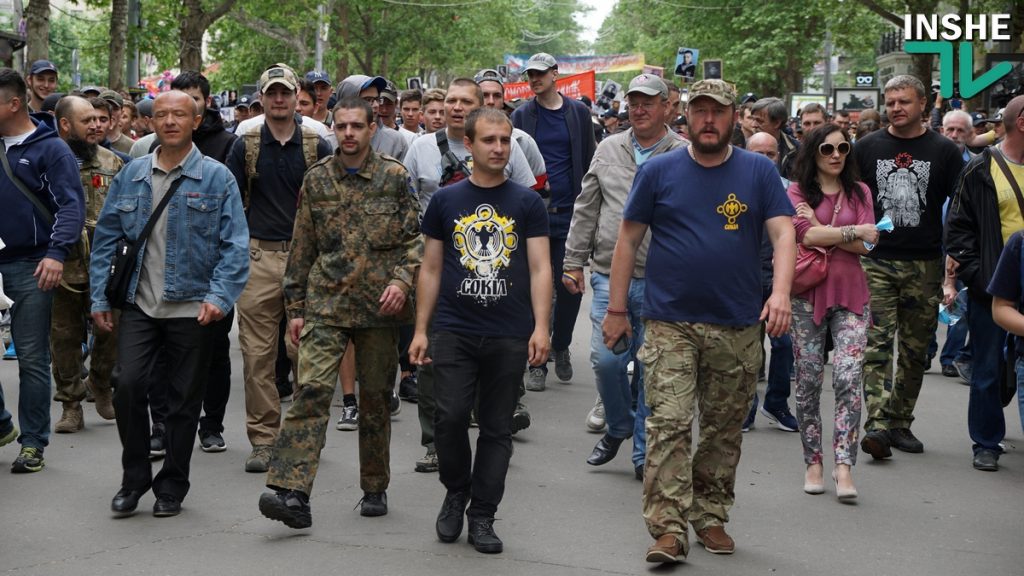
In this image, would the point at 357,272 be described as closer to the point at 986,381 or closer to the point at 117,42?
the point at 986,381

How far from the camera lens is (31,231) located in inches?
317

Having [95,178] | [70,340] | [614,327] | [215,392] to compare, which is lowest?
[215,392]

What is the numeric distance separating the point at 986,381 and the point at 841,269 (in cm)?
140

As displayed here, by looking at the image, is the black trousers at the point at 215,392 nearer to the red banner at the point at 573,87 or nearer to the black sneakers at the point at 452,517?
the black sneakers at the point at 452,517

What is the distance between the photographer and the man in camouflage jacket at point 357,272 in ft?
22.7

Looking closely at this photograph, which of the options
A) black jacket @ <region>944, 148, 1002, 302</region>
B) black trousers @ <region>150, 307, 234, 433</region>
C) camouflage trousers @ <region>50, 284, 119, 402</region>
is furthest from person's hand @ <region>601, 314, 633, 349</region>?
camouflage trousers @ <region>50, 284, 119, 402</region>

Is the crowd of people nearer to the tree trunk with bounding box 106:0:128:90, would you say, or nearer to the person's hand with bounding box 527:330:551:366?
the person's hand with bounding box 527:330:551:366

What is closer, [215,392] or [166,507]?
[166,507]

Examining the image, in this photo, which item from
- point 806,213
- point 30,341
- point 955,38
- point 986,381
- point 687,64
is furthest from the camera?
point 687,64

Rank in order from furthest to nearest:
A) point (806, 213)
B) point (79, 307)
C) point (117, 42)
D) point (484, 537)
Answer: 1. point (117, 42)
2. point (79, 307)
3. point (806, 213)
4. point (484, 537)

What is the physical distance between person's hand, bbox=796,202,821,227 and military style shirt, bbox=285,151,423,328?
84.5 inches

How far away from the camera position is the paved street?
6.33m

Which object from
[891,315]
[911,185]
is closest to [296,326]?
[891,315]

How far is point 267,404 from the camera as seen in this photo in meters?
8.26
